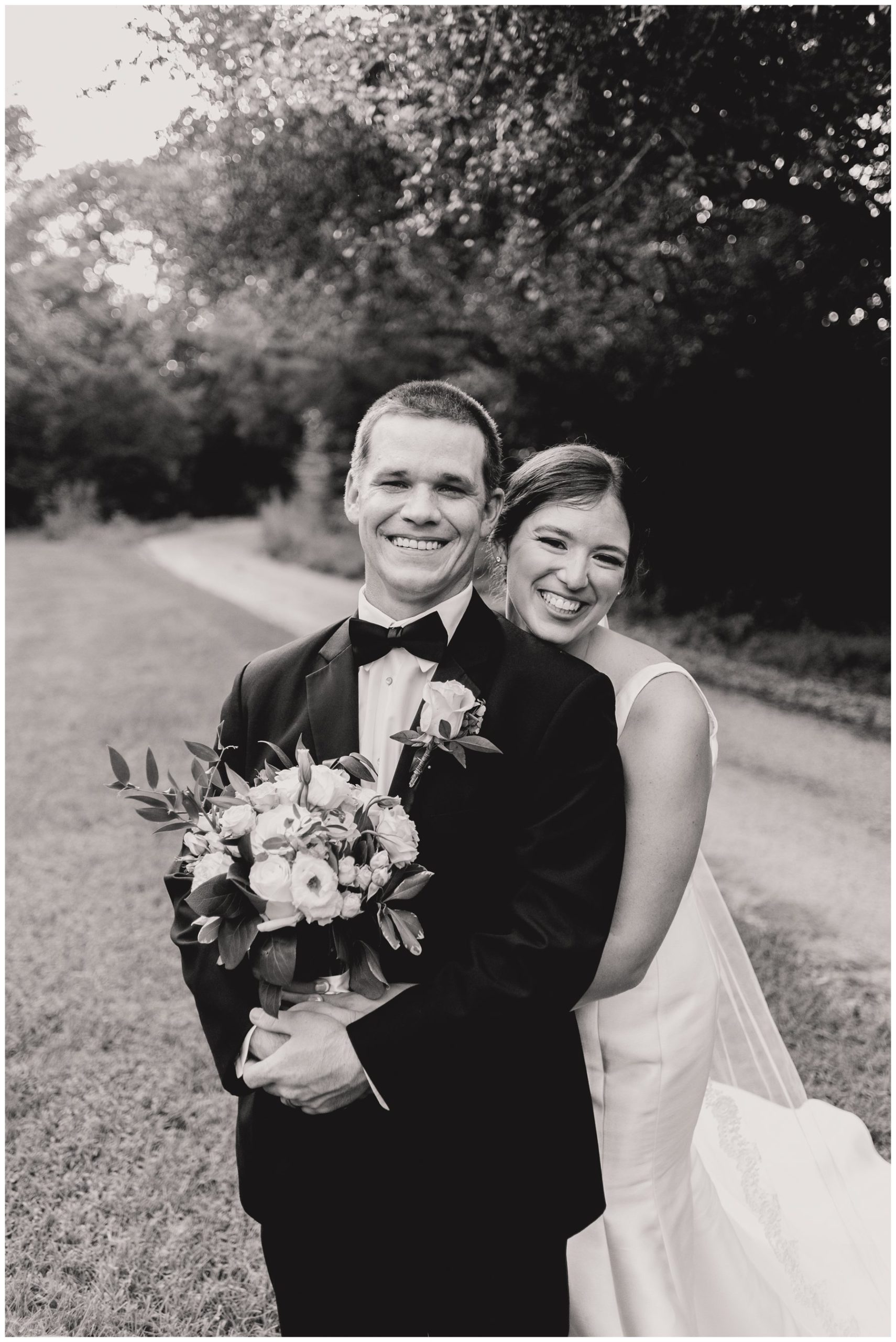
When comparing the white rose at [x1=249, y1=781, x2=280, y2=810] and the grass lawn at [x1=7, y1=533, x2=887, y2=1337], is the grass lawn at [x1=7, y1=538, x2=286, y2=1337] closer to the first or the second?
the grass lawn at [x1=7, y1=533, x2=887, y2=1337]

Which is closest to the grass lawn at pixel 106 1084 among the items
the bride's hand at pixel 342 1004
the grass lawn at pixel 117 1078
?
the grass lawn at pixel 117 1078

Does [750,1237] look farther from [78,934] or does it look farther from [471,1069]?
[78,934]

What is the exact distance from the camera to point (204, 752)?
Result: 192 centimetres

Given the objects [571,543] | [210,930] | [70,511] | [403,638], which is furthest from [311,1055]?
[70,511]

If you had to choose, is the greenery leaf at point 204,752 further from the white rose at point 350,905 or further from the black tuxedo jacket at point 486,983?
the white rose at point 350,905

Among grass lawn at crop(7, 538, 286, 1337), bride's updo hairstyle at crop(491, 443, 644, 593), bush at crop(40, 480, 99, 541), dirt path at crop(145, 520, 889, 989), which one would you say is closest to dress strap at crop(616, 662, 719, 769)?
bride's updo hairstyle at crop(491, 443, 644, 593)

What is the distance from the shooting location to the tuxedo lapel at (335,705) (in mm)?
2160

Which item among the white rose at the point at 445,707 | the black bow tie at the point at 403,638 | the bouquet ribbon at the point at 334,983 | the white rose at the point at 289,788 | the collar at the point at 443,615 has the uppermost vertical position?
the collar at the point at 443,615

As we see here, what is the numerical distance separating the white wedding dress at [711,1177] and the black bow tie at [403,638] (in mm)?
529

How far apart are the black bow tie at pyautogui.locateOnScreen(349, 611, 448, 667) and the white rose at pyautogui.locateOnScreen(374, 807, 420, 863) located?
51 centimetres

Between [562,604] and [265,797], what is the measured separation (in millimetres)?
1068

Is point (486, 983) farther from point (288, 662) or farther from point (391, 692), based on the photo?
point (288, 662)

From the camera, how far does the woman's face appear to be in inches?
95.8

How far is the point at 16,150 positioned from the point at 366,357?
10584 mm
